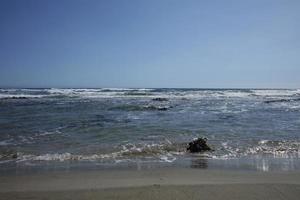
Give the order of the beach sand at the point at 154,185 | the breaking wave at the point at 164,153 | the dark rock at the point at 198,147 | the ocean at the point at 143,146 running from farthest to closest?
the dark rock at the point at 198,147 < the breaking wave at the point at 164,153 < the ocean at the point at 143,146 < the beach sand at the point at 154,185

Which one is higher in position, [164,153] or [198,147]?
[198,147]

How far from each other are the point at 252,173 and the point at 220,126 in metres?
8.25

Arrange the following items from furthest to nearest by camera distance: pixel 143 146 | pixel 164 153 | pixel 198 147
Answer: pixel 143 146
pixel 198 147
pixel 164 153

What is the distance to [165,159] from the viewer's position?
27.9 feet

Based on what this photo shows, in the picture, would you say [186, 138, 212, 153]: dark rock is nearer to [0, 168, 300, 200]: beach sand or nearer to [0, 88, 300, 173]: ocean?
[0, 88, 300, 173]: ocean

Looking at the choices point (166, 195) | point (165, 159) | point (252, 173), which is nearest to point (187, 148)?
point (165, 159)

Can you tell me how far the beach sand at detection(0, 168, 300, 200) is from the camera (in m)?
5.34

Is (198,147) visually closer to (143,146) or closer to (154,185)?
(143,146)

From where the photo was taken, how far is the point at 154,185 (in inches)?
232

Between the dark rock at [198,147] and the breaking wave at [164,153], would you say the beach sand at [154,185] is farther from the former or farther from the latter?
the dark rock at [198,147]

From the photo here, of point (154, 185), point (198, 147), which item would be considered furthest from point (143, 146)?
point (154, 185)

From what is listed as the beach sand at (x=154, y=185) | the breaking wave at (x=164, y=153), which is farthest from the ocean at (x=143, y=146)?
the beach sand at (x=154, y=185)

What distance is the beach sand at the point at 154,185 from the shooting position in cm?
534

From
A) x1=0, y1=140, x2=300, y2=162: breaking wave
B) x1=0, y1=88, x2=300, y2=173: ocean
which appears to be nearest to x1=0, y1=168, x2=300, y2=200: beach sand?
x1=0, y1=88, x2=300, y2=173: ocean
